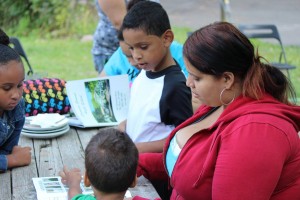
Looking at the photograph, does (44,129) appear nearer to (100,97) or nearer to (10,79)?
(100,97)

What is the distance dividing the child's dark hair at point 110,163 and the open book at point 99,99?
3.66ft

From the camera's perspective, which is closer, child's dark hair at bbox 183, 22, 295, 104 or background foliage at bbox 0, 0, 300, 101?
child's dark hair at bbox 183, 22, 295, 104

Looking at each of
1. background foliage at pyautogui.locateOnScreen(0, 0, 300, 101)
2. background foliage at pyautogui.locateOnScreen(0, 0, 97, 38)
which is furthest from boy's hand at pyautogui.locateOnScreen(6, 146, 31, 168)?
background foliage at pyautogui.locateOnScreen(0, 0, 97, 38)

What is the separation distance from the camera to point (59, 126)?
2531mm

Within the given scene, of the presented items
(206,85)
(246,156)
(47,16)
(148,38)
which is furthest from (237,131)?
(47,16)

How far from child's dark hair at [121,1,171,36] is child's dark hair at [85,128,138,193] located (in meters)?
0.85

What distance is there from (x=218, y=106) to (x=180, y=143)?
0.62 feet

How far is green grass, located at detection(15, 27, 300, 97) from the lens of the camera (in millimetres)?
7062

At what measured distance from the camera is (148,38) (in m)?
2.30

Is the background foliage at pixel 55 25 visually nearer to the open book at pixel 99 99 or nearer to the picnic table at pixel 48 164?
the open book at pixel 99 99

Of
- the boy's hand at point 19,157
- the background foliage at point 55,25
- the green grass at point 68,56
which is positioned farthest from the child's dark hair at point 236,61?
the background foliage at point 55,25

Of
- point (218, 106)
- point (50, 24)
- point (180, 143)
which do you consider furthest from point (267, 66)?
point (50, 24)

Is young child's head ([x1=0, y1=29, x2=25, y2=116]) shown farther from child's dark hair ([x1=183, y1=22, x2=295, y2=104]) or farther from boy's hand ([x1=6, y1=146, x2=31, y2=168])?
child's dark hair ([x1=183, y1=22, x2=295, y2=104])

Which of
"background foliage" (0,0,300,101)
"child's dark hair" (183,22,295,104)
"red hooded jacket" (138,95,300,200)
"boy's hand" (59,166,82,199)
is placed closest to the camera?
"red hooded jacket" (138,95,300,200)
